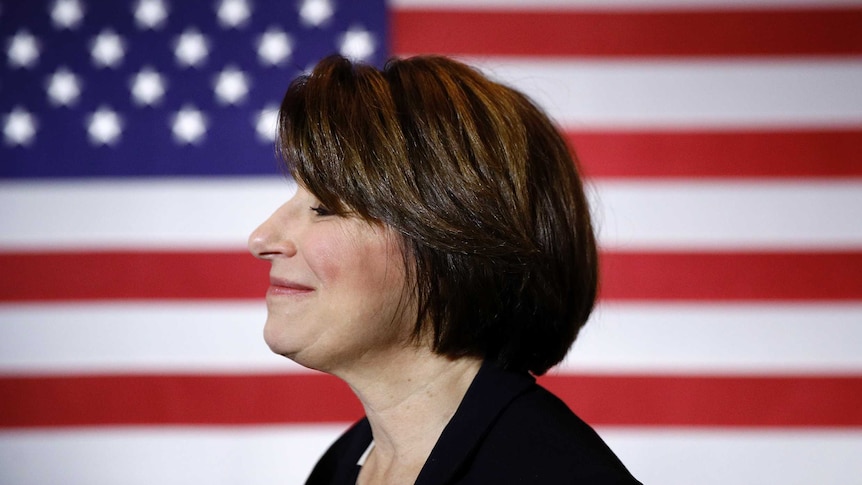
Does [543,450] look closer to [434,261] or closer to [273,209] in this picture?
[434,261]

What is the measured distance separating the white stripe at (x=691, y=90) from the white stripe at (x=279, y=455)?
725mm

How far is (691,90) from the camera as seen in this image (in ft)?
6.20

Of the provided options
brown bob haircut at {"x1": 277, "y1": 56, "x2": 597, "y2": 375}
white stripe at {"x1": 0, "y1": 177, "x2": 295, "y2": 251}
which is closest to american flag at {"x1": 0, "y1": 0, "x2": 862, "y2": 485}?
white stripe at {"x1": 0, "y1": 177, "x2": 295, "y2": 251}

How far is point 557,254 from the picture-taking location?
986 mm

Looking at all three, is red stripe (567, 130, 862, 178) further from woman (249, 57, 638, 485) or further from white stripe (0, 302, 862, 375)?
woman (249, 57, 638, 485)

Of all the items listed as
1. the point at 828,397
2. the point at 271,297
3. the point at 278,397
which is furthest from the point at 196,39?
the point at 828,397

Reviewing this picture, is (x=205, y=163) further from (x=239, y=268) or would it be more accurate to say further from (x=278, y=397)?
(x=278, y=397)

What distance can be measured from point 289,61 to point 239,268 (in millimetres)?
501

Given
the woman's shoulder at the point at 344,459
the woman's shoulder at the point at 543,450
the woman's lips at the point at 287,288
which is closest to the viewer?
the woman's shoulder at the point at 543,450

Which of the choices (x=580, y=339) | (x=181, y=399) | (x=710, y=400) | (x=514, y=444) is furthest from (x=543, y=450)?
(x=181, y=399)

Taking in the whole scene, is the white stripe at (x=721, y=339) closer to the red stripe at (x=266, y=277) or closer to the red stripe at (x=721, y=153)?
the red stripe at (x=266, y=277)

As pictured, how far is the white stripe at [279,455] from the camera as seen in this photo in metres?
1.88

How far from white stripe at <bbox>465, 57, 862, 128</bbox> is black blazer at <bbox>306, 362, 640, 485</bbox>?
1.07 m

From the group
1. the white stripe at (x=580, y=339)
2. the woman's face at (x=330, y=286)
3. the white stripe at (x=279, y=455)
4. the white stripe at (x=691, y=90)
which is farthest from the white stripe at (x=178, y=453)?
the woman's face at (x=330, y=286)
